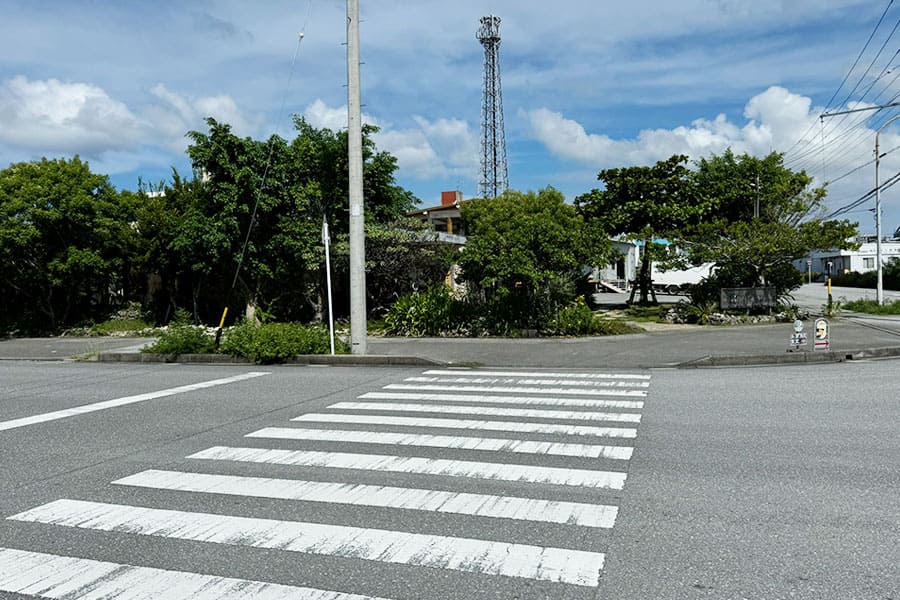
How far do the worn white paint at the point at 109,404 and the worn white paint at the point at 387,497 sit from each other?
3.62m

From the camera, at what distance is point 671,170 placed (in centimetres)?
2761

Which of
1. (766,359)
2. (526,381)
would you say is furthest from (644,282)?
(526,381)

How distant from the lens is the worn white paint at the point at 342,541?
13.1 ft

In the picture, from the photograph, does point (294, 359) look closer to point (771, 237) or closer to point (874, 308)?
point (771, 237)

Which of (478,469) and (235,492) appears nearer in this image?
(235,492)

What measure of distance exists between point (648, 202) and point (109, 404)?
72.5ft

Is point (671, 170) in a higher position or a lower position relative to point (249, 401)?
higher

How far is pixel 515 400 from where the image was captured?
9500 millimetres

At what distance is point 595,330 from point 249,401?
10896 millimetres

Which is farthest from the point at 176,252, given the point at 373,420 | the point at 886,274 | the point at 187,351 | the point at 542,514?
the point at 886,274

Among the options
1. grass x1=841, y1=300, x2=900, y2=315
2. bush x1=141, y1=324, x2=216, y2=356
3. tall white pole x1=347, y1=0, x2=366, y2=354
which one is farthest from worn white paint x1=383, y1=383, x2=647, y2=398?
grass x1=841, y1=300, x2=900, y2=315

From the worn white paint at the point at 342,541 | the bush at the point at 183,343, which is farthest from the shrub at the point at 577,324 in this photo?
the worn white paint at the point at 342,541

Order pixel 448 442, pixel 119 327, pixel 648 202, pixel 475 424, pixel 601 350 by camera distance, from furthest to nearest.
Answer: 1. pixel 648 202
2. pixel 119 327
3. pixel 601 350
4. pixel 475 424
5. pixel 448 442

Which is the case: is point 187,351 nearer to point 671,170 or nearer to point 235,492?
point 235,492
